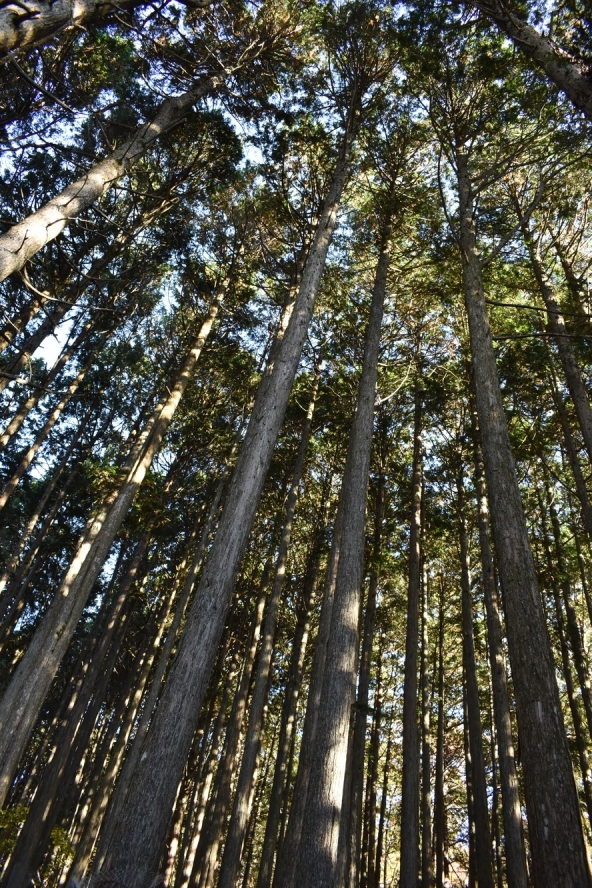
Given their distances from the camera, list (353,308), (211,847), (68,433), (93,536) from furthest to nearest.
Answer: (68,433) → (353,308) → (211,847) → (93,536)

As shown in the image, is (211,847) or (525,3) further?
(211,847)

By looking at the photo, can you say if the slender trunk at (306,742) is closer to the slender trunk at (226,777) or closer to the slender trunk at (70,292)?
the slender trunk at (226,777)

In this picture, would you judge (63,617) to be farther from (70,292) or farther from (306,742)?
(70,292)

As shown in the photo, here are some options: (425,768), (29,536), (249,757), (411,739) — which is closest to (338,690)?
(411,739)

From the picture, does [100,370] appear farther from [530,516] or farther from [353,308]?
[530,516]

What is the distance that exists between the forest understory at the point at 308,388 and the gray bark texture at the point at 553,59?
1.7 inches

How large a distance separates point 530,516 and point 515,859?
28.1ft

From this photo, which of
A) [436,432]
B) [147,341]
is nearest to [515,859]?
[436,432]

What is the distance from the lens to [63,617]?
7.52 metres

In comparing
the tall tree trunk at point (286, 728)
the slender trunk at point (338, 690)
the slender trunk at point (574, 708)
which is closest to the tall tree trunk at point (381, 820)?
the tall tree trunk at point (286, 728)

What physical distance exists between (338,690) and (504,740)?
191 inches

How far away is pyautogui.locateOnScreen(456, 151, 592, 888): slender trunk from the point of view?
330 centimetres

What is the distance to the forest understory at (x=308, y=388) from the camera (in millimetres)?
5008

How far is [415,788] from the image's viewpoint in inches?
353
